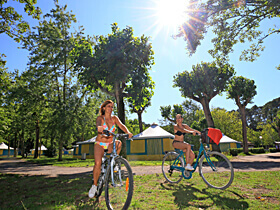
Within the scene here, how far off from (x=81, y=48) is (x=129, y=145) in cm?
1362

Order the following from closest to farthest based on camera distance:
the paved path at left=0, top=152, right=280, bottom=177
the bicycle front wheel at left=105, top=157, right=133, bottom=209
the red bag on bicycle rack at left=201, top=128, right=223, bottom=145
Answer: the bicycle front wheel at left=105, top=157, right=133, bottom=209
the red bag on bicycle rack at left=201, top=128, right=223, bottom=145
the paved path at left=0, top=152, right=280, bottom=177

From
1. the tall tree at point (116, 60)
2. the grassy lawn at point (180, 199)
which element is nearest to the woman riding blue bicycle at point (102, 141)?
the grassy lawn at point (180, 199)

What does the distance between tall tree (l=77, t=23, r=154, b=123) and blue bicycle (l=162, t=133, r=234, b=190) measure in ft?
25.2

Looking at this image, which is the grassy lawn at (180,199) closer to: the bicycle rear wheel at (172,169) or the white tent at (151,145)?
the bicycle rear wheel at (172,169)

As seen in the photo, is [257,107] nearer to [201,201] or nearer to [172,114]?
[172,114]

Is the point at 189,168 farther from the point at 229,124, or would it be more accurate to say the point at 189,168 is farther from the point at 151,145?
the point at 229,124

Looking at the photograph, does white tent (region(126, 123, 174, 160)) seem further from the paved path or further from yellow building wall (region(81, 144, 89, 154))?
the paved path

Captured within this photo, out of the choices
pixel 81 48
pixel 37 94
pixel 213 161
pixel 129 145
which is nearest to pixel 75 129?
pixel 37 94

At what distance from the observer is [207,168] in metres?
4.58

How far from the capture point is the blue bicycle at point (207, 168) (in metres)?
4.29

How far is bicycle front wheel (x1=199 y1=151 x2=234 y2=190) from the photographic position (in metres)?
4.29

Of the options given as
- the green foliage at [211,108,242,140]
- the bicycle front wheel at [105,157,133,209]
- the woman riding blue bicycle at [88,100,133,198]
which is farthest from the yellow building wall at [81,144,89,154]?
the green foliage at [211,108,242,140]

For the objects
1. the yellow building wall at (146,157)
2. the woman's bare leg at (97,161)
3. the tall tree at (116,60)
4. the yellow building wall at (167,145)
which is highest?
the tall tree at (116,60)

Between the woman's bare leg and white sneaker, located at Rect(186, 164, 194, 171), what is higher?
the woman's bare leg
